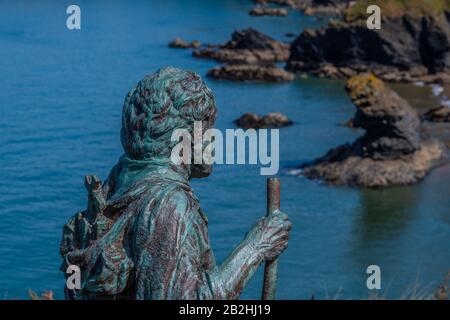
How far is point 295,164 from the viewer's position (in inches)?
1483

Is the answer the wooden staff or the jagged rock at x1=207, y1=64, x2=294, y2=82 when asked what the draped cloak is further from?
the jagged rock at x1=207, y1=64, x2=294, y2=82

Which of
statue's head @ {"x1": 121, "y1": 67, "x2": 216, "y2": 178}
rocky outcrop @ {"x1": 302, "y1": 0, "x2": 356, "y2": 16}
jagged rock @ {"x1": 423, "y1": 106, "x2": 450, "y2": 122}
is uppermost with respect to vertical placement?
statue's head @ {"x1": 121, "y1": 67, "x2": 216, "y2": 178}

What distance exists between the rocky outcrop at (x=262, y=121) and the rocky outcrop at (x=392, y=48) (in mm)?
10526

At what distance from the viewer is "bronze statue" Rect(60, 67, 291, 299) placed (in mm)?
5812

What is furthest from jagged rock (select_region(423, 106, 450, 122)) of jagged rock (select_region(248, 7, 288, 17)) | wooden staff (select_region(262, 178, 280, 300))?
jagged rock (select_region(248, 7, 288, 17))

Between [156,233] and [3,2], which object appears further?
[3,2]

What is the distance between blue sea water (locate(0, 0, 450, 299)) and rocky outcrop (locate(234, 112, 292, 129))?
59cm

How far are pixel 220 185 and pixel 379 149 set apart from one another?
523 cm

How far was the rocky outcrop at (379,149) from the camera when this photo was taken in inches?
1302

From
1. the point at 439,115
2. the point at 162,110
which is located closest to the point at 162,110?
the point at 162,110
